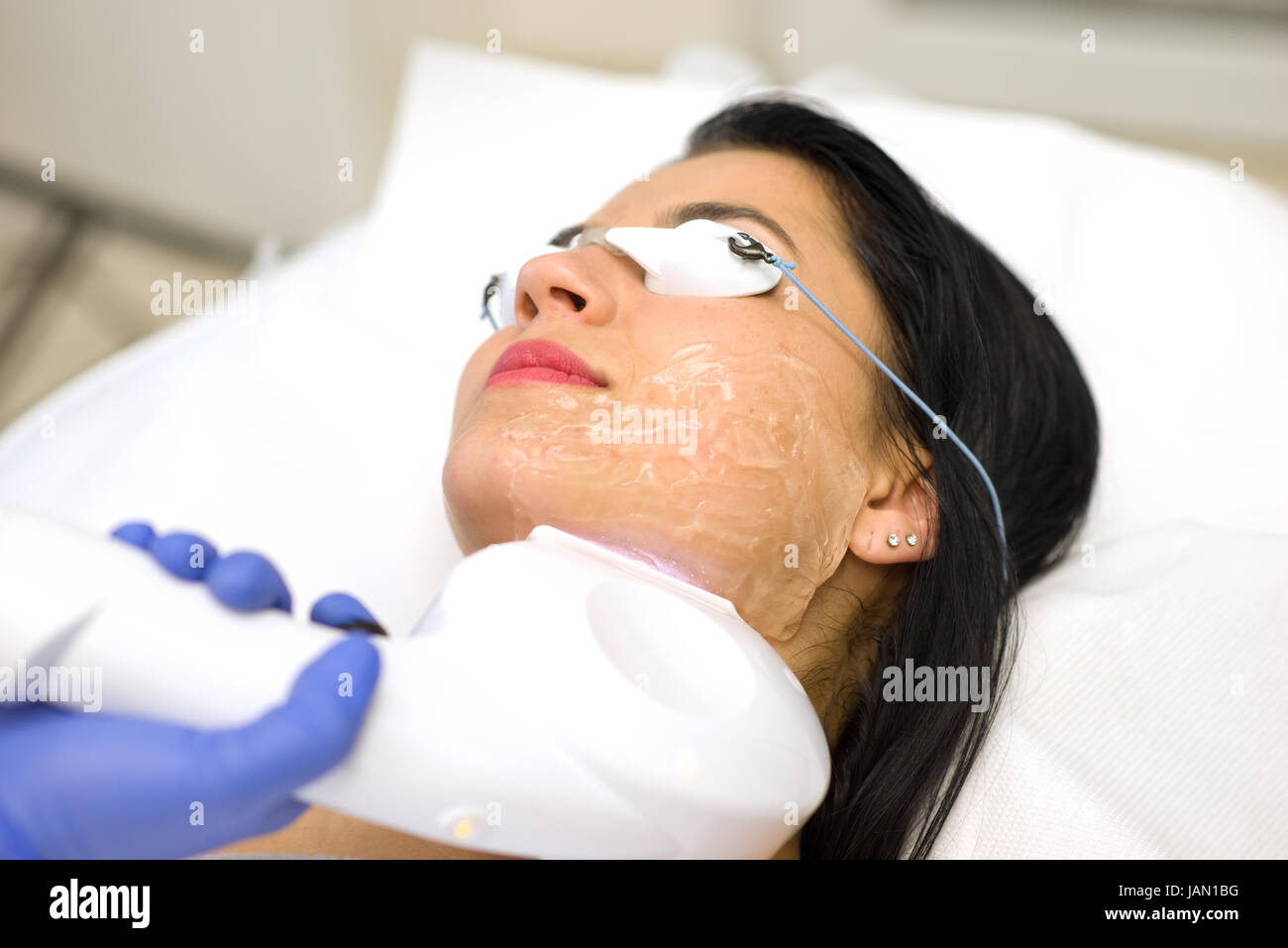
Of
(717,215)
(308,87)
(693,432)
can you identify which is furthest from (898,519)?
(308,87)

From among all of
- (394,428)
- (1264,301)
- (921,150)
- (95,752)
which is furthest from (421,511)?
(1264,301)

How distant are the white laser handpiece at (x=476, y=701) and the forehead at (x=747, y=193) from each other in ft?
1.65

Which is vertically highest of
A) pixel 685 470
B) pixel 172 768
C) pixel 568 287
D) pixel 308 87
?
pixel 308 87

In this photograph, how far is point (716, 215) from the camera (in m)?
1.07

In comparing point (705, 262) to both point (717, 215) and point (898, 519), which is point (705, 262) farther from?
point (898, 519)

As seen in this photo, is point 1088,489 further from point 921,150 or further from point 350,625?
point 350,625

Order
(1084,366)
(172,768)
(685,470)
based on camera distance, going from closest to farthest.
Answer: (172,768) → (685,470) → (1084,366)

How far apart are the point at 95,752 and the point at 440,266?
111 centimetres

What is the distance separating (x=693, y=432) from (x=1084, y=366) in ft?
2.70

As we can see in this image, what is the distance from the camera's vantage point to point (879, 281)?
111 cm

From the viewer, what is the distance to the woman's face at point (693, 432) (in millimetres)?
920

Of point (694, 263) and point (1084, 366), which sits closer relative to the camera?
point (694, 263)

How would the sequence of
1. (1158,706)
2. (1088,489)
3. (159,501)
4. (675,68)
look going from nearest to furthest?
A: 1. (1158,706)
2. (1088,489)
3. (159,501)
4. (675,68)

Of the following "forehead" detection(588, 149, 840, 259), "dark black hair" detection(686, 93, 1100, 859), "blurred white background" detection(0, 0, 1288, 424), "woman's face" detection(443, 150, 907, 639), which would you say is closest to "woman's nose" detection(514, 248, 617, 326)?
"woman's face" detection(443, 150, 907, 639)
